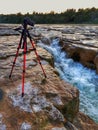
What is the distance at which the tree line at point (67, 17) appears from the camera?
60.4 meters

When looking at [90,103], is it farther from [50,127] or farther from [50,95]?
[50,127]

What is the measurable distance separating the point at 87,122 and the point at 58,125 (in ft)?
6.27

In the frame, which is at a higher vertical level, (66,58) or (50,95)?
(50,95)

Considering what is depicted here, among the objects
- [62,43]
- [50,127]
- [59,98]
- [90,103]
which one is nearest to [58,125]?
[50,127]

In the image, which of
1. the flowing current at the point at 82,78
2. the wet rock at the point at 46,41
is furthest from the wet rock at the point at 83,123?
the wet rock at the point at 46,41

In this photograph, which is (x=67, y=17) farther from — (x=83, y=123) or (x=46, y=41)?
(x=83, y=123)

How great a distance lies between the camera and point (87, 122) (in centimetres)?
966

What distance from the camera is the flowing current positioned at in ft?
40.3

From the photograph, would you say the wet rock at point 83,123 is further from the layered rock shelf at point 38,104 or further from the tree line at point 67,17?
the tree line at point 67,17

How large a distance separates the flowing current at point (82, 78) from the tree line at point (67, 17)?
129ft

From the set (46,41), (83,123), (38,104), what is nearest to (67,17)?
(46,41)

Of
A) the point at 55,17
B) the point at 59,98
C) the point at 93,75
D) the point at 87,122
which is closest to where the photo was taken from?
the point at 59,98

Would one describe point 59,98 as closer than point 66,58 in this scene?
Yes

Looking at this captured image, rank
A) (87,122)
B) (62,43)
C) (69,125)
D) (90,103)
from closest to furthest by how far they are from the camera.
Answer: (69,125) < (87,122) < (90,103) < (62,43)
